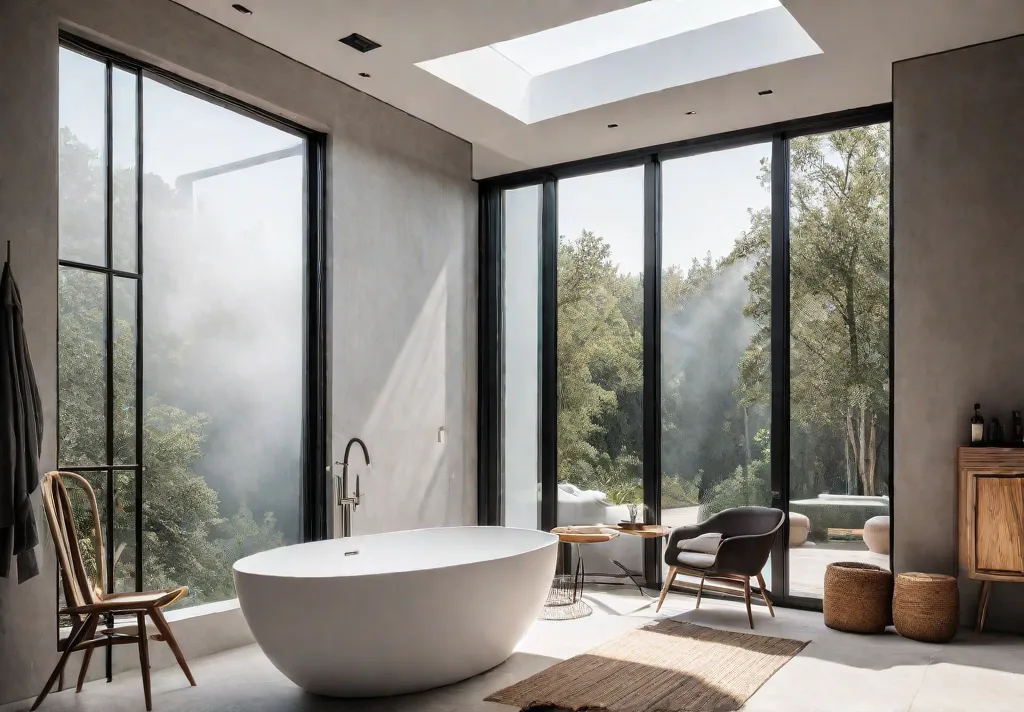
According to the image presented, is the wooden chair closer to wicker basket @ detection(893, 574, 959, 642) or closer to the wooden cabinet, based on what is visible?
wicker basket @ detection(893, 574, 959, 642)

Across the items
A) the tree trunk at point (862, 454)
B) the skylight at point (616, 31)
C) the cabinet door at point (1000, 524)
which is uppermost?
the skylight at point (616, 31)

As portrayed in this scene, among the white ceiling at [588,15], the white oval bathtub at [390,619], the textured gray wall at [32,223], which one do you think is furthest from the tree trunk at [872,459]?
the textured gray wall at [32,223]

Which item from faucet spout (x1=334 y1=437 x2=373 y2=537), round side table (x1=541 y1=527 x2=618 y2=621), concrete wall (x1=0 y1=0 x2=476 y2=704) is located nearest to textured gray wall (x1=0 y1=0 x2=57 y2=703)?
concrete wall (x1=0 y1=0 x2=476 y2=704)

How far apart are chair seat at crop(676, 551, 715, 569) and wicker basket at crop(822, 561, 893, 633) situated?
2.16 ft

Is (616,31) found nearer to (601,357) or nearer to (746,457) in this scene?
(601,357)

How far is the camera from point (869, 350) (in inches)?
200

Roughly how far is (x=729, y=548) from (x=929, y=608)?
102 cm

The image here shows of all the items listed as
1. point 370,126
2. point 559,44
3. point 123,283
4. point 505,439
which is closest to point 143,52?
point 123,283

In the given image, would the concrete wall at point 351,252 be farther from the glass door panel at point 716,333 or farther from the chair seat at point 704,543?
the chair seat at point 704,543

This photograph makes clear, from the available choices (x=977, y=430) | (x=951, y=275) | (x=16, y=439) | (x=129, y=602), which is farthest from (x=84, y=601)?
(x=951, y=275)

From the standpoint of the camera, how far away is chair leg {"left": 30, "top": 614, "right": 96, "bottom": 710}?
3361 millimetres

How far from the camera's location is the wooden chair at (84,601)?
3.41 metres

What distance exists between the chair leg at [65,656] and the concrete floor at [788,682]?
0.05 meters

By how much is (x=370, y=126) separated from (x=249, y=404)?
6.37 ft
